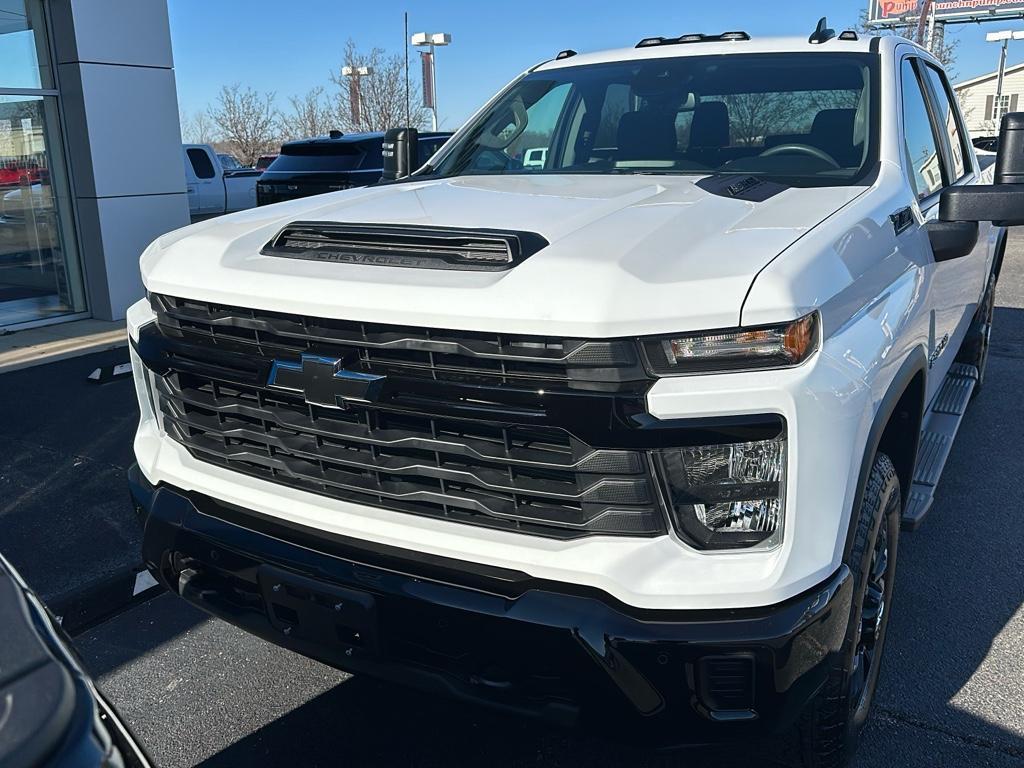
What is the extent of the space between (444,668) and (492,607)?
→ 0.23 m

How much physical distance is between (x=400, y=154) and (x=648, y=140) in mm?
1137

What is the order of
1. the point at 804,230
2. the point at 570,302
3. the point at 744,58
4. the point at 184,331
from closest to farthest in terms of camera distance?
the point at 570,302, the point at 804,230, the point at 184,331, the point at 744,58

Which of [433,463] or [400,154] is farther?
[400,154]

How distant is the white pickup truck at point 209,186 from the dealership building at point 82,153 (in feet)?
24.3

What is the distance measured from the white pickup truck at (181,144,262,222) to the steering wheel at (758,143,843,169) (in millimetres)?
14427

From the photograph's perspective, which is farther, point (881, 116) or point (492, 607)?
point (881, 116)

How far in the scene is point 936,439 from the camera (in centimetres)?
389

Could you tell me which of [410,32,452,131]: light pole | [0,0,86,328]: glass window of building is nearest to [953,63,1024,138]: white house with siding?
[410,32,452,131]: light pole

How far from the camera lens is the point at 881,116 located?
10.2ft

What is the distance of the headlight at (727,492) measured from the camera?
1882mm

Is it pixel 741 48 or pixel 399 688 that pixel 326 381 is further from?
pixel 741 48

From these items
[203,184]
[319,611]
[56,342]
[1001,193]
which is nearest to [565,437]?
[319,611]

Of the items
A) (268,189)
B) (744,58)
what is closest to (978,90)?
(268,189)

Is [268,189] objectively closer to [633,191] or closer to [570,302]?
[633,191]
